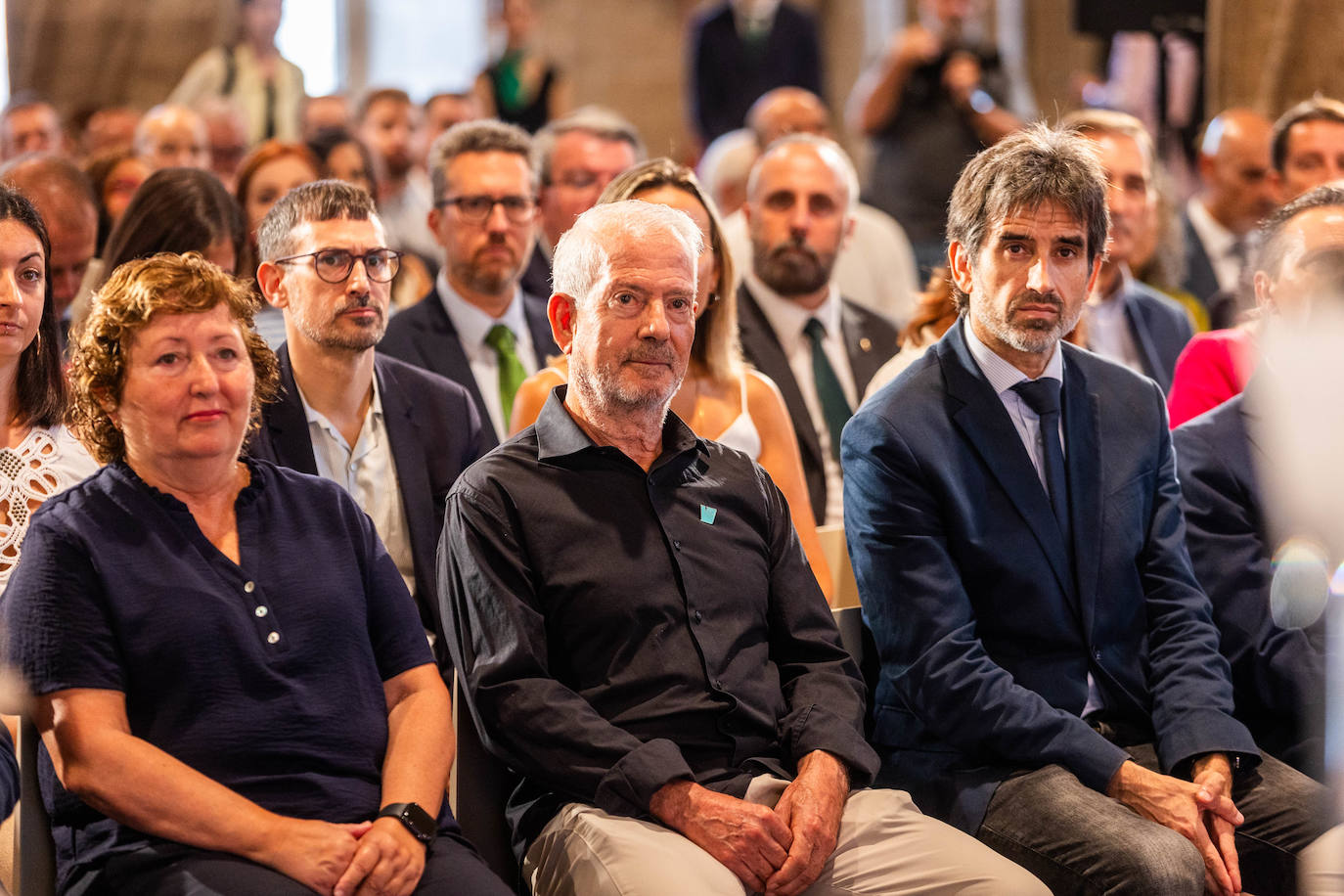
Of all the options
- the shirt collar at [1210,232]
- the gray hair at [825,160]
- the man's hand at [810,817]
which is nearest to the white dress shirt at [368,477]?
the man's hand at [810,817]

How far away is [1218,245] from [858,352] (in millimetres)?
2136

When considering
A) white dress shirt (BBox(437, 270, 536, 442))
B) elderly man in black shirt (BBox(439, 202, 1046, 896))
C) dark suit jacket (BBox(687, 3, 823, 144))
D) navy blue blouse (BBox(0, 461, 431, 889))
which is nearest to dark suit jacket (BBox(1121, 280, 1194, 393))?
white dress shirt (BBox(437, 270, 536, 442))

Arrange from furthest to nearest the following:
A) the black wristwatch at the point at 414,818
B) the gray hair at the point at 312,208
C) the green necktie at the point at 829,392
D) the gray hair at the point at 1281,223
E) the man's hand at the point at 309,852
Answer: the green necktie at the point at 829,392, the gray hair at the point at 1281,223, the gray hair at the point at 312,208, the black wristwatch at the point at 414,818, the man's hand at the point at 309,852

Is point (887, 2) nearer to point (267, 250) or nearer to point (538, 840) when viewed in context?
point (267, 250)

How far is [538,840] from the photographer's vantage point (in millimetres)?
2260

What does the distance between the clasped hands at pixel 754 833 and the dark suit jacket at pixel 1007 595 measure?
1.20ft

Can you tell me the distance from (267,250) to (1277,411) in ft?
6.72

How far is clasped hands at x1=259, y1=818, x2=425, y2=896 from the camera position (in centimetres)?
199

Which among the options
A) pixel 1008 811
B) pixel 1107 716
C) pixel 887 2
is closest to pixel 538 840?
pixel 1008 811

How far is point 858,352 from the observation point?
405 centimetres

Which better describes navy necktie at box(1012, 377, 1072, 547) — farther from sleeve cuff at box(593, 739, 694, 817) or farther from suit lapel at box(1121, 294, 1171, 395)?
suit lapel at box(1121, 294, 1171, 395)

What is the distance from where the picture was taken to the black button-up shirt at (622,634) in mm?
2215

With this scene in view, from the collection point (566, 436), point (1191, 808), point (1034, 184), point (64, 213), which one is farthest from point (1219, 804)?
point (64, 213)

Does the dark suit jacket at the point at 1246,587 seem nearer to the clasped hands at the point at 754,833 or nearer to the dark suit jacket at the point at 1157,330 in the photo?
the clasped hands at the point at 754,833
